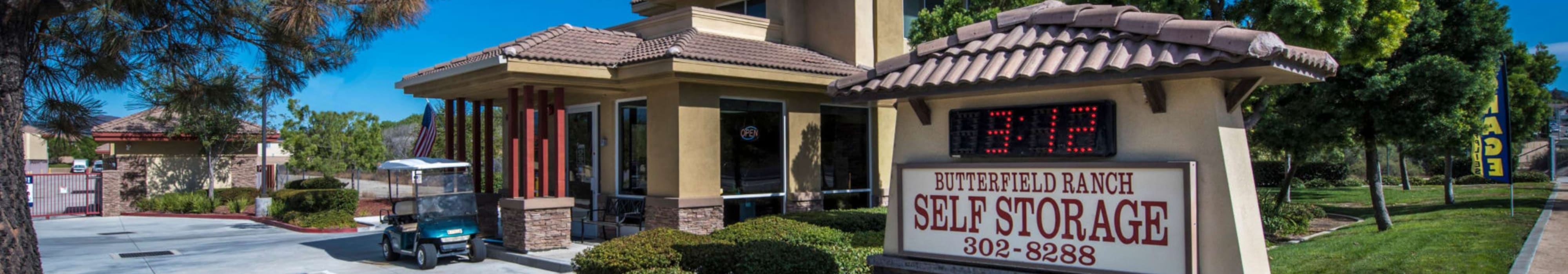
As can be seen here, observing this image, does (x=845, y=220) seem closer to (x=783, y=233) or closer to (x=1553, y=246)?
(x=783, y=233)

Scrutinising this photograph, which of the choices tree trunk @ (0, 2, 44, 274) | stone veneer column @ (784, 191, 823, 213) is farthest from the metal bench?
tree trunk @ (0, 2, 44, 274)

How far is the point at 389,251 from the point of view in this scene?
1402 centimetres

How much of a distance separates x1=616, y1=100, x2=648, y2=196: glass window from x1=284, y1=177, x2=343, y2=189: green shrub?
17636mm

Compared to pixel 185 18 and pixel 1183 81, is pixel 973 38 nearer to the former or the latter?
pixel 1183 81

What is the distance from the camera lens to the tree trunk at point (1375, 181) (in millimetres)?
16750

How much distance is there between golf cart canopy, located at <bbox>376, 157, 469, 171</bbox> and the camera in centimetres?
1398

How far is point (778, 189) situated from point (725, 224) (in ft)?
4.00

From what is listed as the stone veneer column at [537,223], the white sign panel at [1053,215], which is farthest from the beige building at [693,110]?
the white sign panel at [1053,215]

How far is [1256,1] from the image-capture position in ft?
41.8

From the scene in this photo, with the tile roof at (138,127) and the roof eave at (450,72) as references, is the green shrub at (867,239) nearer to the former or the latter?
the roof eave at (450,72)

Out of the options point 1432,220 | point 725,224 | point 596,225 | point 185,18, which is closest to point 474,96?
point 596,225

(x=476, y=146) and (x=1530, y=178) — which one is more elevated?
(x=476, y=146)

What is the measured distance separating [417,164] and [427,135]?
157 inches

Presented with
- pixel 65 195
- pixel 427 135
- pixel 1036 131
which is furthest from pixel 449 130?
pixel 65 195
